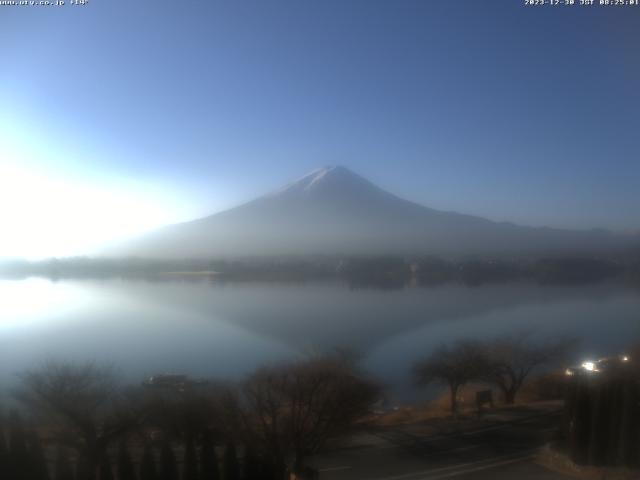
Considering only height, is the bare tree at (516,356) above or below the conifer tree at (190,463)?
above

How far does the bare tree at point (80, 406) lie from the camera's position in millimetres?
5125

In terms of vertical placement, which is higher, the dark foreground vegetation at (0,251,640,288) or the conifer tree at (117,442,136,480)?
the dark foreground vegetation at (0,251,640,288)

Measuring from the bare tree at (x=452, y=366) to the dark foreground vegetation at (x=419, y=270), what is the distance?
146 centimetres

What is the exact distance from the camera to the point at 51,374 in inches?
245

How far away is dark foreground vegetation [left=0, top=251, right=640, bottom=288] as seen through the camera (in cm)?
902

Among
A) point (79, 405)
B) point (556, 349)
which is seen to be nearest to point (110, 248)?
point (79, 405)

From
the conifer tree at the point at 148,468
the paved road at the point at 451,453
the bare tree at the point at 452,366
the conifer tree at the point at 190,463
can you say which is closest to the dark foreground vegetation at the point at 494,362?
the bare tree at the point at 452,366

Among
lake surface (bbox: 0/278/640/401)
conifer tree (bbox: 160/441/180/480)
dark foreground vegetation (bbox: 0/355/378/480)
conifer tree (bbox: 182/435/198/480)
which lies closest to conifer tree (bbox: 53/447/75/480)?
dark foreground vegetation (bbox: 0/355/378/480)

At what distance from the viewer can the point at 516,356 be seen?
884 cm

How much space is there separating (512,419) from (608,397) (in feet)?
7.10

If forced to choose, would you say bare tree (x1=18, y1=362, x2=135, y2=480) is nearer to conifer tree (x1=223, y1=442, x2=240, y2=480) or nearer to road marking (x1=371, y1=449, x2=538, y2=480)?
conifer tree (x1=223, y1=442, x2=240, y2=480)

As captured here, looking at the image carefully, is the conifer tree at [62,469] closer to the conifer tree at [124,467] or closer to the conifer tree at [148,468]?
the conifer tree at [124,467]

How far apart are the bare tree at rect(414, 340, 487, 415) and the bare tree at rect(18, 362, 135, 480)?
4.79 m

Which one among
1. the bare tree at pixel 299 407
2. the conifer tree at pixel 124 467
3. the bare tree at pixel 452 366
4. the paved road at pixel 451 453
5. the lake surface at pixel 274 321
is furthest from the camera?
the bare tree at pixel 452 366
